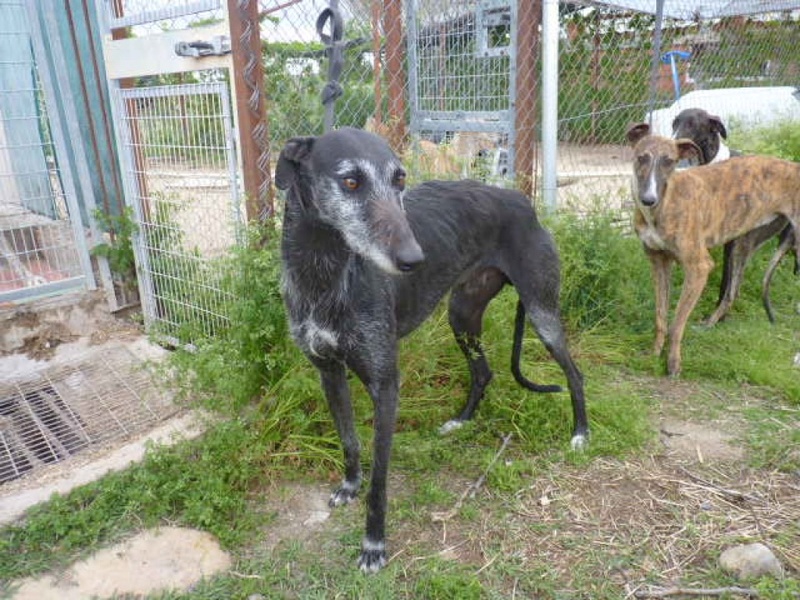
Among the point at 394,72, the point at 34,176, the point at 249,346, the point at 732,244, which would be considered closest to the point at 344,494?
the point at 249,346

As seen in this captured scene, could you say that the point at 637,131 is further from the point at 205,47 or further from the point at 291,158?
the point at 291,158

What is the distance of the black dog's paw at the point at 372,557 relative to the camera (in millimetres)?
2490

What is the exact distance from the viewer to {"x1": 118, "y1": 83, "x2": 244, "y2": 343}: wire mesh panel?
361cm

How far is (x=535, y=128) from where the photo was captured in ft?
15.8

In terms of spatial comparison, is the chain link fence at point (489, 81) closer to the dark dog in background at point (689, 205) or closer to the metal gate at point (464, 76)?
the metal gate at point (464, 76)

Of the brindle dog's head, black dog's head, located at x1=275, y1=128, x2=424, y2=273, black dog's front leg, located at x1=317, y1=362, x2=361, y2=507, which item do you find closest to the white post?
the brindle dog's head

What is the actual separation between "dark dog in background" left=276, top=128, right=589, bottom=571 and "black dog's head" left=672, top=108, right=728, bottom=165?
7.76 feet

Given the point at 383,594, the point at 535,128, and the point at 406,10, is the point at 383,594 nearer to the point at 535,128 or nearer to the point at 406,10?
the point at 535,128

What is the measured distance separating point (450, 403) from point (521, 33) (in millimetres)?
2738

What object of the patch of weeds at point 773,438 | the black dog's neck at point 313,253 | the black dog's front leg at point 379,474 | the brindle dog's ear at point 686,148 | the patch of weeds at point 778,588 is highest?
the brindle dog's ear at point 686,148

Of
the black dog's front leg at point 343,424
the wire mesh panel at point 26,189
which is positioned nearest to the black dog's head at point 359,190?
the black dog's front leg at point 343,424

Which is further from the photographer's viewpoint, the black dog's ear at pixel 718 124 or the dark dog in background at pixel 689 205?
the black dog's ear at pixel 718 124

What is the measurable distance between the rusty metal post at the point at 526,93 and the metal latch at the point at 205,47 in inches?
88.1

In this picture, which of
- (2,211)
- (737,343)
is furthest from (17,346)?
(737,343)
